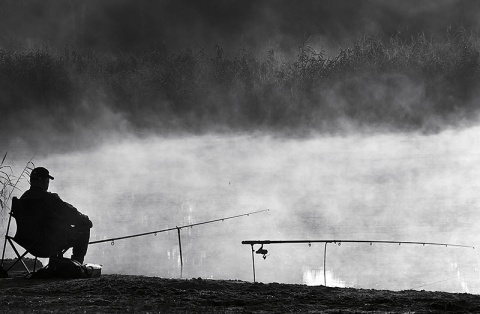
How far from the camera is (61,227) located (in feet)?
44.4

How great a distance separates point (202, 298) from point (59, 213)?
171 inches

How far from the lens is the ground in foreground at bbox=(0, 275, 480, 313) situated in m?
9.72

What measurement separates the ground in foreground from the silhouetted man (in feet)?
4.40

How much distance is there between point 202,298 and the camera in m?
10.9

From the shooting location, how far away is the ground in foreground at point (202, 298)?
31.9 feet

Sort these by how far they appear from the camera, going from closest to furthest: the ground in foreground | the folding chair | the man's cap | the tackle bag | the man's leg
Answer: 1. the ground in foreground
2. the tackle bag
3. the folding chair
4. the man's cap
5. the man's leg

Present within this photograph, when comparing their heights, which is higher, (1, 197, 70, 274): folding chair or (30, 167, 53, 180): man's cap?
(30, 167, 53, 180): man's cap

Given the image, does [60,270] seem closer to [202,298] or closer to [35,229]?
[35,229]

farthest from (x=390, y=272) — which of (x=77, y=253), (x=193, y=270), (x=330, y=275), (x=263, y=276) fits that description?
(x=77, y=253)

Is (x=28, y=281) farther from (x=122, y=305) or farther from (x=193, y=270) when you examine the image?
(x=193, y=270)

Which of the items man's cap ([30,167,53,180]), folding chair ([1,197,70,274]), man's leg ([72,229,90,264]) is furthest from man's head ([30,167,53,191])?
man's leg ([72,229,90,264])

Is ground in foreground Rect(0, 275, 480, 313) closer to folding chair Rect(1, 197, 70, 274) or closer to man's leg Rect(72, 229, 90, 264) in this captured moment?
folding chair Rect(1, 197, 70, 274)

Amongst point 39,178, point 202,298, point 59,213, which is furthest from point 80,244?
point 202,298

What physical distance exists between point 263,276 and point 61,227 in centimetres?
15152
